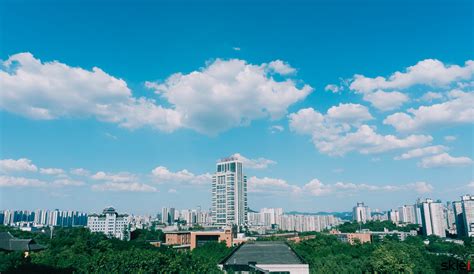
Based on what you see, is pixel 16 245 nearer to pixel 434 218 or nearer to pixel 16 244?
pixel 16 244

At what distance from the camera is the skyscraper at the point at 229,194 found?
84125 millimetres

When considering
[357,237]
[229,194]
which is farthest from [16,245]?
[357,237]

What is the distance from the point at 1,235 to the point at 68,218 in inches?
4008

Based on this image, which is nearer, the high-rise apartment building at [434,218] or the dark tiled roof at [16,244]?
the dark tiled roof at [16,244]

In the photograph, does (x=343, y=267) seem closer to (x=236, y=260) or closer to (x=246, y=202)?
(x=236, y=260)

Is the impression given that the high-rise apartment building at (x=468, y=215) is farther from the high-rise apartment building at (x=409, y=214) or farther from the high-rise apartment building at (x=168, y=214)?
the high-rise apartment building at (x=168, y=214)

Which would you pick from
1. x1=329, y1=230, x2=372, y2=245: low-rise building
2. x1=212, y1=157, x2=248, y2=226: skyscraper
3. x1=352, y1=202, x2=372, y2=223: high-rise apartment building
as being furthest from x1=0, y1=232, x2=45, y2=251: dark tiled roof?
x1=352, y1=202, x2=372, y2=223: high-rise apartment building

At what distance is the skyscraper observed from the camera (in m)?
84.1

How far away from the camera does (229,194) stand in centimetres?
8481

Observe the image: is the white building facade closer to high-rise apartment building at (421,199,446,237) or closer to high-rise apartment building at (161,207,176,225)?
high-rise apartment building at (161,207,176,225)

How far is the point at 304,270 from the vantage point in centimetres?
2548

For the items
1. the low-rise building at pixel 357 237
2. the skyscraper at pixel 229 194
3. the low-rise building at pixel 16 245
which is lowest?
the low-rise building at pixel 357 237

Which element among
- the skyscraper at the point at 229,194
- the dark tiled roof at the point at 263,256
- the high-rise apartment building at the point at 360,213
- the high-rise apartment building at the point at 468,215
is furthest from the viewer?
the high-rise apartment building at the point at 360,213

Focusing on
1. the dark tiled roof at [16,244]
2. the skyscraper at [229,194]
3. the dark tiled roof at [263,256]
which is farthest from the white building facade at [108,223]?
the dark tiled roof at [263,256]
